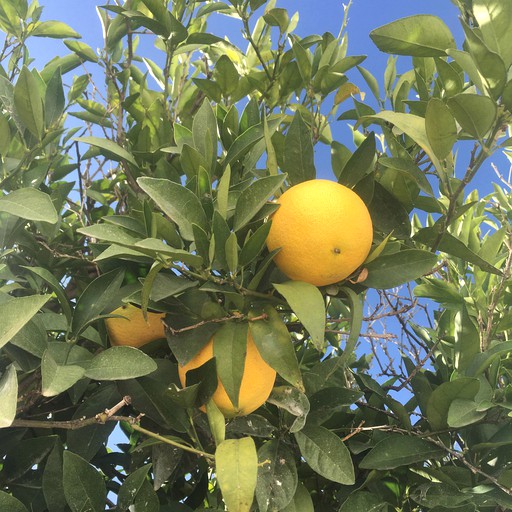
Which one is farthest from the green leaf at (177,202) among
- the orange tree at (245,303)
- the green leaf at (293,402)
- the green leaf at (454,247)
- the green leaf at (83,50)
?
the green leaf at (83,50)

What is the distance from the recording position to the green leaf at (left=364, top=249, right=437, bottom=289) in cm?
95

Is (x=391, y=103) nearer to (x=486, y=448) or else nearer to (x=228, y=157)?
(x=228, y=157)

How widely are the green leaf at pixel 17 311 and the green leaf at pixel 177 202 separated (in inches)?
8.7

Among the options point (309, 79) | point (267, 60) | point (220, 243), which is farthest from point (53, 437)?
point (267, 60)

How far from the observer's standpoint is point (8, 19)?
1739 mm

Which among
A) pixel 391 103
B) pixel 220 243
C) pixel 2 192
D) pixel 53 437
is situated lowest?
pixel 53 437

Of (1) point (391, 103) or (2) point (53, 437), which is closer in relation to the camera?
(2) point (53, 437)

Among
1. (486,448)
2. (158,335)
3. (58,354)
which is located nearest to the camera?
(58,354)

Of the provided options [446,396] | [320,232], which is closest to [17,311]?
[320,232]

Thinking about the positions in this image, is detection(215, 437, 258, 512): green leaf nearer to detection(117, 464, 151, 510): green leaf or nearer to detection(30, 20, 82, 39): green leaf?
detection(117, 464, 151, 510): green leaf

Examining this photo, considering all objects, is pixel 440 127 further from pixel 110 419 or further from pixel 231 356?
pixel 110 419

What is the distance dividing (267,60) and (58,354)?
47.1 inches

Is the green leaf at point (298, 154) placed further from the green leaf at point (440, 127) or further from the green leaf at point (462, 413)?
the green leaf at point (462, 413)

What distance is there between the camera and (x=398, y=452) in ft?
3.62
